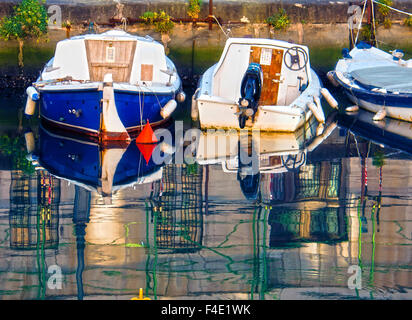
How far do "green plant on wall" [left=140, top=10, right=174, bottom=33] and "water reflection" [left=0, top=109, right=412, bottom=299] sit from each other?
325 inches

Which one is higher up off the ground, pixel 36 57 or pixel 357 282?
pixel 36 57

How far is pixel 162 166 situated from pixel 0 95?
32.7 feet

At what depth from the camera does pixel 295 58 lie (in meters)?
23.1

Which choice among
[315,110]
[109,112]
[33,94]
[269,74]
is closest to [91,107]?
[109,112]

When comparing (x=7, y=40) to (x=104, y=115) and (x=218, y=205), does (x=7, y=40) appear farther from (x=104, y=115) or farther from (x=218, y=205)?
(x=218, y=205)

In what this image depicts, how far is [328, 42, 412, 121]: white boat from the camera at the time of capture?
23031mm

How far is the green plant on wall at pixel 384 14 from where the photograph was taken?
93.0 feet

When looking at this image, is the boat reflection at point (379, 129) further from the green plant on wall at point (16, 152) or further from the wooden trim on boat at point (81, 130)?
the green plant on wall at point (16, 152)

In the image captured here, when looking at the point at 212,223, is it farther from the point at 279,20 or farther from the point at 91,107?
the point at 279,20

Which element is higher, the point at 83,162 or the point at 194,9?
the point at 194,9

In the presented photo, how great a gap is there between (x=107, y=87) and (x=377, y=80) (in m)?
8.12

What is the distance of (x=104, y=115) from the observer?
1988 cm

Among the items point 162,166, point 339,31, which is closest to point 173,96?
point 162,166

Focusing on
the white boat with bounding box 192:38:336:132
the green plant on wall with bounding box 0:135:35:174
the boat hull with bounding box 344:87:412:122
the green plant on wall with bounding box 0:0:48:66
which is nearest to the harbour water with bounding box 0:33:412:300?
the green plant on wall with bounding box 0:135:35:174
